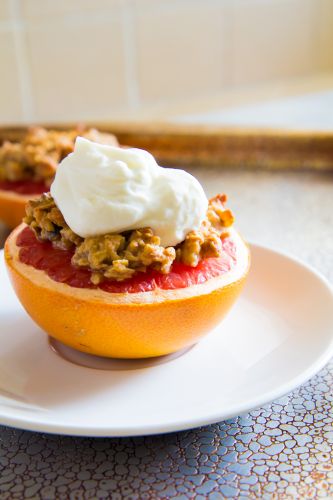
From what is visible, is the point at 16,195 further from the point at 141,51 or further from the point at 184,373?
the point at 141,51

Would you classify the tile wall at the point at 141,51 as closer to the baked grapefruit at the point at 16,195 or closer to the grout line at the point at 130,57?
the grout line at the point at 130,57

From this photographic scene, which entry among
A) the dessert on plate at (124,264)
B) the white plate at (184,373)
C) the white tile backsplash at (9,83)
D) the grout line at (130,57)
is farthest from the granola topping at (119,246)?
the grout line at (130,57)

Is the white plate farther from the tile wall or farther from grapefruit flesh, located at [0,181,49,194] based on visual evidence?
the tile wall

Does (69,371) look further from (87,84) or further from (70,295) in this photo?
(87,84)

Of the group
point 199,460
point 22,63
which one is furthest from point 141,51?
point 199,460

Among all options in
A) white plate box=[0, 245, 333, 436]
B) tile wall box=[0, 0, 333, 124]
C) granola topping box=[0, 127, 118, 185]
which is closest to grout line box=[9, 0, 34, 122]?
tile wall box=[0, 0, 333, 124]

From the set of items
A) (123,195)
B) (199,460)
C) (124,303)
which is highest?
(123,195)

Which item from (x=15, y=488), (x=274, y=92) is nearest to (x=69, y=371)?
(x=15, y=488)
